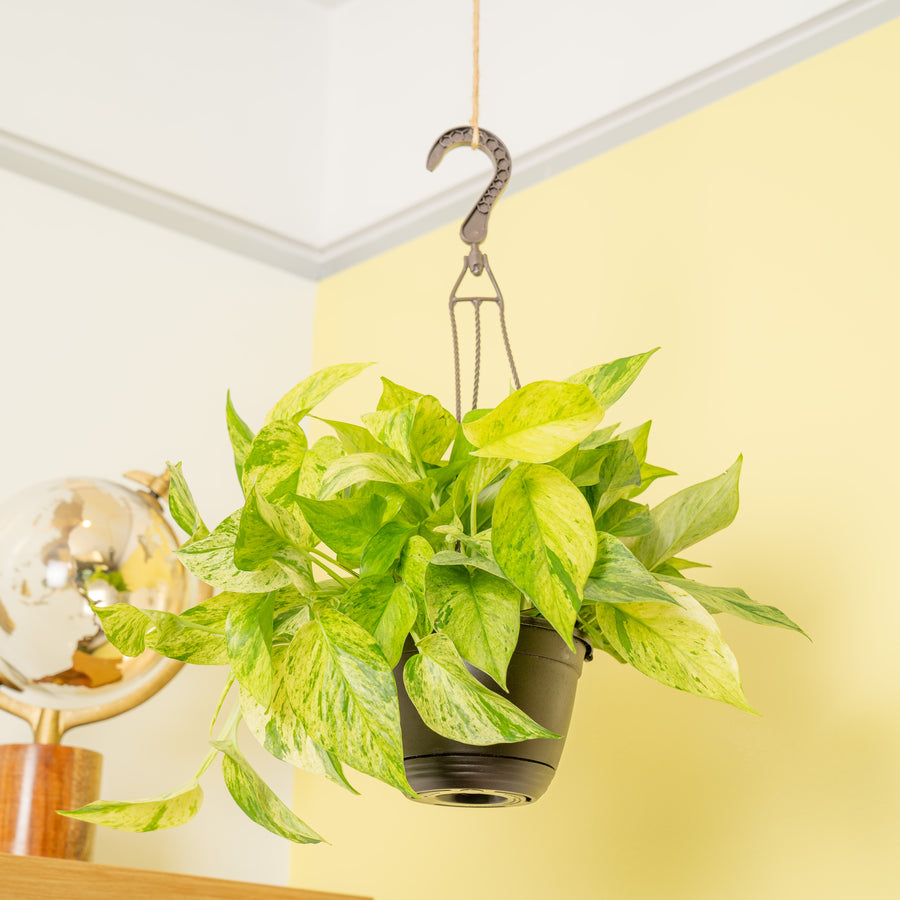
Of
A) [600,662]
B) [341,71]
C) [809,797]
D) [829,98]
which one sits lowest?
[809,797]

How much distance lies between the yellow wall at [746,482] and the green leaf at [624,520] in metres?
0.39

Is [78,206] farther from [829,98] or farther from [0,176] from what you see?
[829,98]

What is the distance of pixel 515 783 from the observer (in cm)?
69

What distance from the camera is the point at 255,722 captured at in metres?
0.67

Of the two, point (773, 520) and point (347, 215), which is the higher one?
point (347, 215)

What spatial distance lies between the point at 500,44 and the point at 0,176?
749 mm

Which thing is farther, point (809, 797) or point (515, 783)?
point (809, 797)

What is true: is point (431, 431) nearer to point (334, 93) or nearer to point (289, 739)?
point (289, 739)

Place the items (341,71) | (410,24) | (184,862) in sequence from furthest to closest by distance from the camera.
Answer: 1. (341,71)
2. (410,24)
3. (184,862)

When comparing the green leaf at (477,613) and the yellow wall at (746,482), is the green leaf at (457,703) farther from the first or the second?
the yellow wall at (746,482)

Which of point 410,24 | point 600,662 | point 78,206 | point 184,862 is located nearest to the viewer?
point 600,662

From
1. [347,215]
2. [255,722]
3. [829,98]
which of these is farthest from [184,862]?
[829,98]

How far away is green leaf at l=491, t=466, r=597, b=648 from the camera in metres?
0.59

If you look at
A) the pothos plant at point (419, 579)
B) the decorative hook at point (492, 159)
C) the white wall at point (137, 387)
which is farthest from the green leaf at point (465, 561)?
the white wall at point (137, 387)
